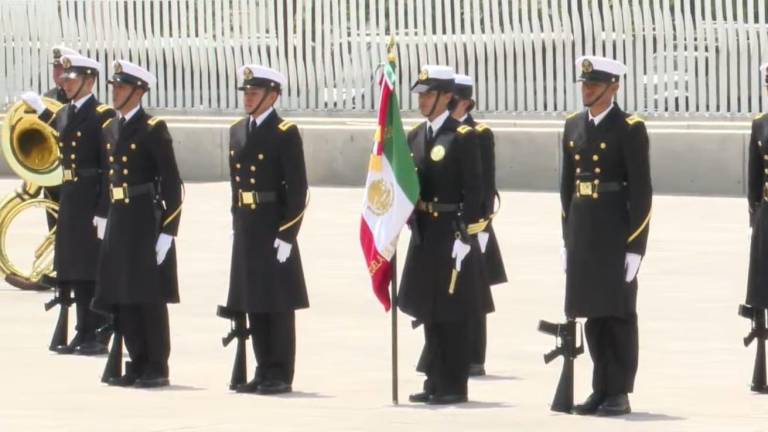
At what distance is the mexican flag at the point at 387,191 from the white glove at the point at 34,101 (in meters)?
4.12

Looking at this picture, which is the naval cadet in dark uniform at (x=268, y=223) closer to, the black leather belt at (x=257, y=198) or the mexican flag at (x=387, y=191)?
the black leather belt at (x=257, y=198)

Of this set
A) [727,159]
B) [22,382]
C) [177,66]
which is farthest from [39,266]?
[177,66]

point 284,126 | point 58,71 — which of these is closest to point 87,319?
point 58,71

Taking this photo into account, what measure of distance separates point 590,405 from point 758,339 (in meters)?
1.25

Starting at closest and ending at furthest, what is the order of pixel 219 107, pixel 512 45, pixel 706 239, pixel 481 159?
pixel 481 159
pixel 706 239
pixel 512 45
pixel 219 107

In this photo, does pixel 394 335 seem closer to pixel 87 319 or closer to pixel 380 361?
pixel 380 361

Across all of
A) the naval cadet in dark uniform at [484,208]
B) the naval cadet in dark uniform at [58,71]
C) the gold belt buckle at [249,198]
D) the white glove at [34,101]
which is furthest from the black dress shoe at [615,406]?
the white glove at [34,101]

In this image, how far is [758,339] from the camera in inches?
465

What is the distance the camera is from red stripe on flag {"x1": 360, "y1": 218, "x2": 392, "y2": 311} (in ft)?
37.7

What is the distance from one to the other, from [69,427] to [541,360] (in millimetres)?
3389

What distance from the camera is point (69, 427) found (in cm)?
1059

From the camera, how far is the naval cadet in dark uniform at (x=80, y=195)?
13.5 metres

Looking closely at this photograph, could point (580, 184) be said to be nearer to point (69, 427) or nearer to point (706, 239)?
point (69, 427)

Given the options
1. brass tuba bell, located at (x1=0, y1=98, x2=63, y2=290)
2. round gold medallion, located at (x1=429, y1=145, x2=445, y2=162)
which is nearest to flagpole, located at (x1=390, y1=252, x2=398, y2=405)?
round gold medallion, located at (x1=429, y1=145, x2=445, y2=162)
